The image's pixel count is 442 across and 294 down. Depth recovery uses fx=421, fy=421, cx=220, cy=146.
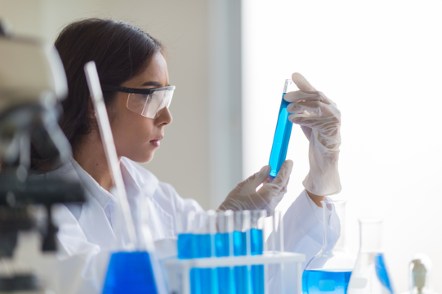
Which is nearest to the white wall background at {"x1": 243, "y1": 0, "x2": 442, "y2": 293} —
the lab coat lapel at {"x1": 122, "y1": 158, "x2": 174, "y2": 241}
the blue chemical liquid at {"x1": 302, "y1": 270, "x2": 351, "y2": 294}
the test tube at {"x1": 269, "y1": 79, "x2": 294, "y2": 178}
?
the test tube at {"x1": 269, "y1": 79, "x2": 294, "y2": 178}

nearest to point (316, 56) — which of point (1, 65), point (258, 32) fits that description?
point (258, 32)

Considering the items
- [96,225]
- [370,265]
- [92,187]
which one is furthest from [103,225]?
[370,265]

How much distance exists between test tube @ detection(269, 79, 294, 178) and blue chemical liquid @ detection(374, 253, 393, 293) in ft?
1.71

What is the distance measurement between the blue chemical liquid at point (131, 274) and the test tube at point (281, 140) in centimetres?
71

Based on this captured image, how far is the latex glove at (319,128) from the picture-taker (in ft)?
4.63

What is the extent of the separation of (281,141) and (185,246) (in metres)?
0.60

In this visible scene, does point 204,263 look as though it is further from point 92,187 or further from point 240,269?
point 92,187

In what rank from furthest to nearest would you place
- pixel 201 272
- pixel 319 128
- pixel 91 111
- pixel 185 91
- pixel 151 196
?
pixel 185 91 < pixel 151 196 < pixel 91 111 < pixel 319 128 < pixel 201 272

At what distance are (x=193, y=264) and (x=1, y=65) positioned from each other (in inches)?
17.9

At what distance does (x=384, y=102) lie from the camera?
2010 mm

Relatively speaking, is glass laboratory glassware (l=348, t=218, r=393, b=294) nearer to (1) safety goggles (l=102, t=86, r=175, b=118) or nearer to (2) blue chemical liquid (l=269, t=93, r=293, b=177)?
A: (2) blue chemical liquid (l=269, t=93, r=293, b=177)

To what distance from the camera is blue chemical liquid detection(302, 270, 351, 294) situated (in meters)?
0.96

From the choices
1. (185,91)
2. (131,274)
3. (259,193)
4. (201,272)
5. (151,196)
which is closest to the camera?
(131,274)

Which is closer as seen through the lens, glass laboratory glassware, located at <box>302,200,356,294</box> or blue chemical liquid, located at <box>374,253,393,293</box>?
blue chemical liquid, located at <box>374,253,393,293</box>
